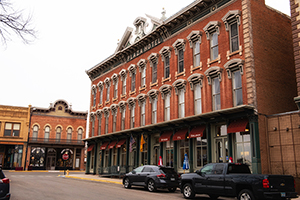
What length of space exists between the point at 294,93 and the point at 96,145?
80.1 ft

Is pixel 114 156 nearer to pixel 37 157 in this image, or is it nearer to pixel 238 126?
pixel 238 126

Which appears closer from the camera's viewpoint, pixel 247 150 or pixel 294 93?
pixel 247 150

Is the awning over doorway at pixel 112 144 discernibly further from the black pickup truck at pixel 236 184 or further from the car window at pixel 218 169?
the car window at pixel 218 169

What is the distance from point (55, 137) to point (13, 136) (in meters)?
7.02

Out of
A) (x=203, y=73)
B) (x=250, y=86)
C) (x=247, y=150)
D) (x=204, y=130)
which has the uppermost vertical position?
(x=203, y=73)

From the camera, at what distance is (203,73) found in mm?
21562

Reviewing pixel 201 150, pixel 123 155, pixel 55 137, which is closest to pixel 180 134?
pixel 201 150

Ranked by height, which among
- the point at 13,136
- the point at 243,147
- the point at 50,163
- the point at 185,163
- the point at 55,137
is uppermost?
the point at 55,137

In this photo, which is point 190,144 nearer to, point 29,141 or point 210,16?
point 210,16

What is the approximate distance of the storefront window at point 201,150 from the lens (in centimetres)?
2072

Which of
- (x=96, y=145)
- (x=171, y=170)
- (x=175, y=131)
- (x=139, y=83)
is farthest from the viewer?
(x=96, y=145)

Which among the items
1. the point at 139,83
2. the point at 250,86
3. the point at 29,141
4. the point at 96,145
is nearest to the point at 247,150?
the point at 250,86

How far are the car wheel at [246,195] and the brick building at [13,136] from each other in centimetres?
4580

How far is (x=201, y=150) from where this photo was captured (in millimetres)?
21062
